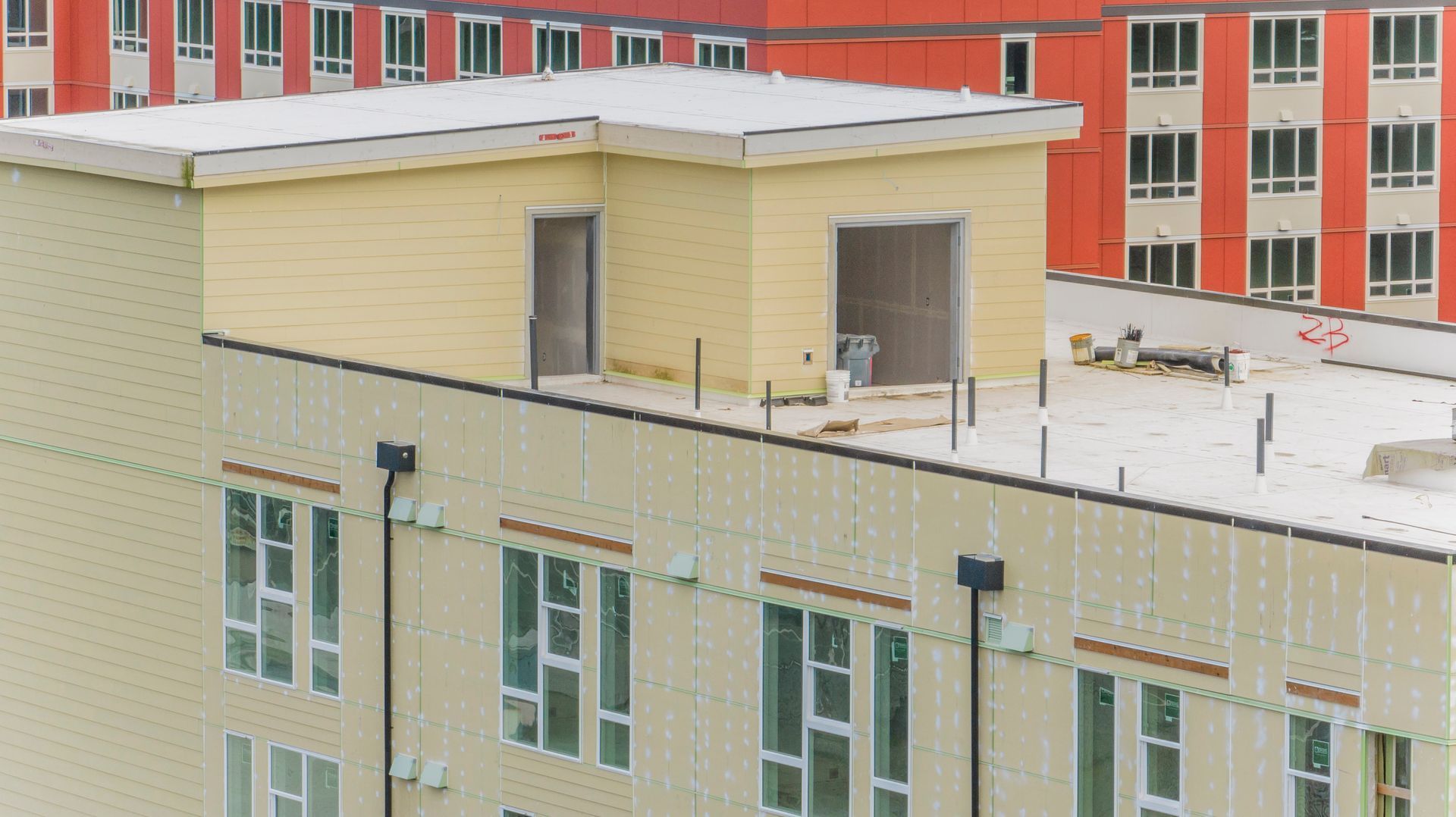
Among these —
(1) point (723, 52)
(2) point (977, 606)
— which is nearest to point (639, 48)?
(1) point (723, 52)

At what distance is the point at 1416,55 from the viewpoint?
6612 centimetres

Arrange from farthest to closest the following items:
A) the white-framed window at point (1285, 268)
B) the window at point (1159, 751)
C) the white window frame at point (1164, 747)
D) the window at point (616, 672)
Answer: the white-framed window at point (1285, 268) < the window at point (616, 672) < the window at point (1159, 751) < the white window frame at point (1164, 747)

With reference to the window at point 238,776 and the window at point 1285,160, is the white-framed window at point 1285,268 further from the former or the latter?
the window at point 238,776

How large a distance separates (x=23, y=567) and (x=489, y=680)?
8.11 meters

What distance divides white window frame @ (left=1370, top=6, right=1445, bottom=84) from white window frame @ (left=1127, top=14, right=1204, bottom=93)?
16.6 ft

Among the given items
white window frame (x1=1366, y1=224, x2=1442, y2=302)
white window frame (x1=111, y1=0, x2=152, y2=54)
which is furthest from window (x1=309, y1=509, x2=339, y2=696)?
white window frame (x1=111, y1=0, x2=152, y2=54)

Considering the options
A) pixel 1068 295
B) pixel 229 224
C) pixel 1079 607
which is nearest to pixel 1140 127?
pixel 1068 295

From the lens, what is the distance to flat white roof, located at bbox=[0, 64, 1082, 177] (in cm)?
2994

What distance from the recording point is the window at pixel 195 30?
246 feet

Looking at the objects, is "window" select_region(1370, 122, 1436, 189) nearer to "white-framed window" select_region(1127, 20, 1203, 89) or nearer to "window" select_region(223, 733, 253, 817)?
"white-framed window" select_region(1127, 20, 1203, 89)

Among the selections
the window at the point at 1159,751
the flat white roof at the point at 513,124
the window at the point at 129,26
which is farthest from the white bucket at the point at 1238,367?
the window at the point at 129,26

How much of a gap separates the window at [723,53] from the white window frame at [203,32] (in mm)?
22496

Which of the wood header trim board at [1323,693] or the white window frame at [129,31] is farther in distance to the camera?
the white window frame at [129,31]

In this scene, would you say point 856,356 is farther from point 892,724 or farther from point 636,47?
point 636,47
